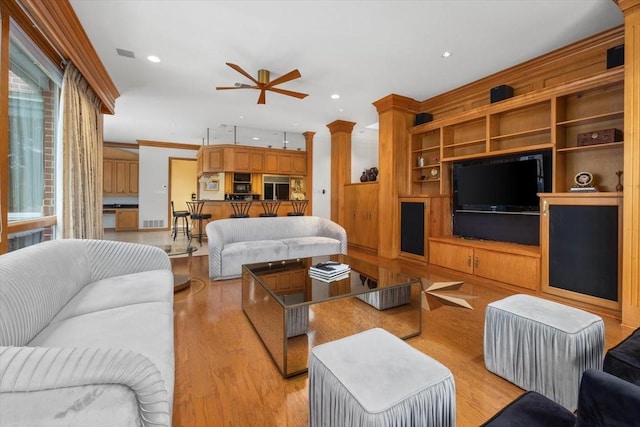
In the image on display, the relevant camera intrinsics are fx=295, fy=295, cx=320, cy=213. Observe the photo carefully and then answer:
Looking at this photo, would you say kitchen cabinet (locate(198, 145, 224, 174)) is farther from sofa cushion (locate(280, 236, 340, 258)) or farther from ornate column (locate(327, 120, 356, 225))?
sofa cushion (locate(280, 236, 340, 258))

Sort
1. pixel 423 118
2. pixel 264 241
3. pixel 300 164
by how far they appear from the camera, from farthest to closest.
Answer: pixel 300 164 → pixel 423 118 → pixel 264 241

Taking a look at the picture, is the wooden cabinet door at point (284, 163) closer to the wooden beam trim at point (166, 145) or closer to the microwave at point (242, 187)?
the microwave at point (242, 187)

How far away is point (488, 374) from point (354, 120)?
5.37 meters

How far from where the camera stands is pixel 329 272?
8.07 feet

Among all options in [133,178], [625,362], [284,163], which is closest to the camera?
[625,362]

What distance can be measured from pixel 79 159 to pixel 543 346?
4.57 m

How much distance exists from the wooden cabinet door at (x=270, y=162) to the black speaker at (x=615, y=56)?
6196 mm

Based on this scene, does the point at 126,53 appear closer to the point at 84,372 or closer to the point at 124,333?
the point at 124,333

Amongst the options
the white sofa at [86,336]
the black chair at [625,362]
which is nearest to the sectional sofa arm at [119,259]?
the white sofa at [86,336]

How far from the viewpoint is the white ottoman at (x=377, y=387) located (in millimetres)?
952

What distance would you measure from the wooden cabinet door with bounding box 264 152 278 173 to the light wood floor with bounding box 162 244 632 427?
508 centimetres

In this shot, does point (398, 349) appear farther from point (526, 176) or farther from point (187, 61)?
point (187, 61)

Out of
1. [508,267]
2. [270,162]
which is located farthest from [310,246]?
[270,162]

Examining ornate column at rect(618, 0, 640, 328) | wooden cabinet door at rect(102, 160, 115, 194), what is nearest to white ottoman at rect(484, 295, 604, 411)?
ornate column at rect(618, 0, 640, 328)
